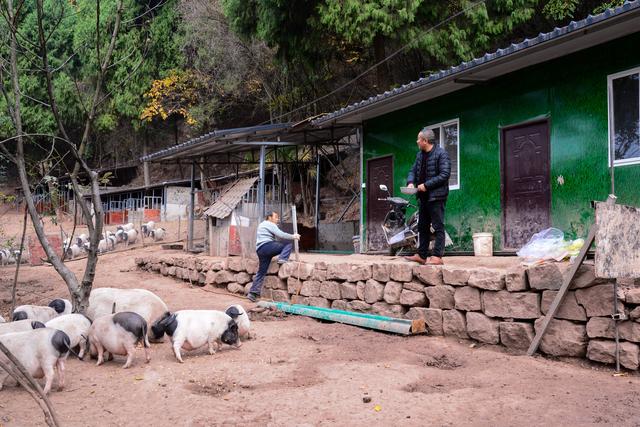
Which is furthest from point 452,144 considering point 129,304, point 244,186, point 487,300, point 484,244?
point 129,304

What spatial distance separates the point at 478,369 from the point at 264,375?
84.7 inches

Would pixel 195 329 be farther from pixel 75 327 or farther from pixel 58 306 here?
pixel 58 306

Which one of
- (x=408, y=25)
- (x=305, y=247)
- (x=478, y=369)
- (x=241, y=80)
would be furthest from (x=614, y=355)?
(x=241, y=80)

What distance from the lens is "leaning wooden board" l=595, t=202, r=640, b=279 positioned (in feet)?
18.0

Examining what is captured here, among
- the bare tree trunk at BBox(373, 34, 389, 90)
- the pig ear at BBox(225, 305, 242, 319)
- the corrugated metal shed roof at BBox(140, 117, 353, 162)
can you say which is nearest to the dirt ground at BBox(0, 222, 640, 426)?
the pig ear at BBox(225, 305, 242, 319)

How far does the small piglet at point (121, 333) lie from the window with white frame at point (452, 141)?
610cm

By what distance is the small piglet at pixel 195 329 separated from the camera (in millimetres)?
6621

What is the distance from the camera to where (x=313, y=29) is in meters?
16.4

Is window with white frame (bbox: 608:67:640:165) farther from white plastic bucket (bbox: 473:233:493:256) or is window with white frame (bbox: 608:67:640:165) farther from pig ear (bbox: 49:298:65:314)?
pig ear (bbox: 49:298:65:314)

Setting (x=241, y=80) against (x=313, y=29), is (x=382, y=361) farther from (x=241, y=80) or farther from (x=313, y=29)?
(x=241, y=80)

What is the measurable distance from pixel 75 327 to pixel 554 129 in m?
6.88

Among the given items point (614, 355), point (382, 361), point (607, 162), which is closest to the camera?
point (614, 355)

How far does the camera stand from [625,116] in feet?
25.3

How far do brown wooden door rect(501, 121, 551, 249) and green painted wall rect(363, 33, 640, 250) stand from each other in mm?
130
